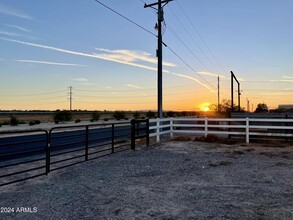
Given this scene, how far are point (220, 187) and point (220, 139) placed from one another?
31.7ft

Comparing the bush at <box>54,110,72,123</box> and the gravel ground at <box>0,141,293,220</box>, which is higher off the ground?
the bush at <box>54,110,72,123</box>

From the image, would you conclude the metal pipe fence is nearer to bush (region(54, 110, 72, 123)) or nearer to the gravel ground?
the gravel ground

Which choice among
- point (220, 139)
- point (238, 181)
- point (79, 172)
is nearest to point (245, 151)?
point (220, 139)

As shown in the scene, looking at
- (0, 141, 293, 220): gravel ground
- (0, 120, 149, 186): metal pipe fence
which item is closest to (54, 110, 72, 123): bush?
(0, 120, 149, 186): metal pipe fence

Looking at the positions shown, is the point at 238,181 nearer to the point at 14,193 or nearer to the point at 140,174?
the point at 140,174

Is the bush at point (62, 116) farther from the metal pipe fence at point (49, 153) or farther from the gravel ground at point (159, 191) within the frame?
the gravel ground at point (159, 191)

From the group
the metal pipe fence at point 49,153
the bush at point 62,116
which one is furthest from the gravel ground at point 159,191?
the bush at point 62,116

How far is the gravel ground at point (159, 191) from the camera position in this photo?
4906 mm

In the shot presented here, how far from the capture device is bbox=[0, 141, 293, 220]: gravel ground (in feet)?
16.1

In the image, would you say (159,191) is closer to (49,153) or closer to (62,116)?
(49,153)

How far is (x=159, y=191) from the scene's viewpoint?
6188 millimetres

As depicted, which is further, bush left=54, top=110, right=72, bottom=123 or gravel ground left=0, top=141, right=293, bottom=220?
bush left=54, top=110, right=72, bottom=123

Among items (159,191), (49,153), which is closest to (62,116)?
(49,153)

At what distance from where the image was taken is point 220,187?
21.2 feet
